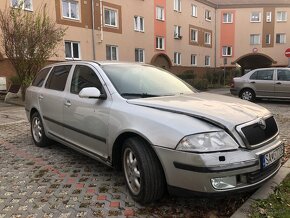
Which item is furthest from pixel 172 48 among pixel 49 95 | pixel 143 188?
pixel 143 188

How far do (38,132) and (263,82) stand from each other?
10762 mm

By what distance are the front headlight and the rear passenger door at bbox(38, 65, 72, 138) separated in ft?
8.83

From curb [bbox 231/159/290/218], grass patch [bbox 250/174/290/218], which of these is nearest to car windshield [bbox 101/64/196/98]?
curb [bbox 231/159/290/218]

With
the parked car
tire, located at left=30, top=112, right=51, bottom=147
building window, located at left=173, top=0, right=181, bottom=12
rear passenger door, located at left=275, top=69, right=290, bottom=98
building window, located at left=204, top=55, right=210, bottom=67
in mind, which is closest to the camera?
tire, located at left=30, top=112, right=51, bottom=147

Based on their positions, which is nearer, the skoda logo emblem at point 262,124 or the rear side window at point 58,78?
the skoda logo emblem at point 262,124

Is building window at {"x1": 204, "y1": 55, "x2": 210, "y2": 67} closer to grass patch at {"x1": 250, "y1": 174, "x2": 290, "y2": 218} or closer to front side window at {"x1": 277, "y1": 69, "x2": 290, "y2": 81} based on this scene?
front side window at {"x1": 277, "y1": 69, "x2": 290, "y2": 81}

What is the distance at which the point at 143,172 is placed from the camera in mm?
3492

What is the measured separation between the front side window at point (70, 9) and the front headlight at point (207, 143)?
19573 mm

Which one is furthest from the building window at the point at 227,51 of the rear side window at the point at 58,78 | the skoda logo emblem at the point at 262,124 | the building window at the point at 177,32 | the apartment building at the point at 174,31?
the skoda logo emblem at the point at 262,124

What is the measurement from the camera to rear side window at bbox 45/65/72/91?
5499 millimetres

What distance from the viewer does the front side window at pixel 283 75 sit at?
13580 millimetres

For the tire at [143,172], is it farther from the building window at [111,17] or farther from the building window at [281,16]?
the building window at [281,16]

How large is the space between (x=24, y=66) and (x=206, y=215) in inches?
518

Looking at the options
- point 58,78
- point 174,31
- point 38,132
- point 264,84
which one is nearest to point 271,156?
point 58,78
